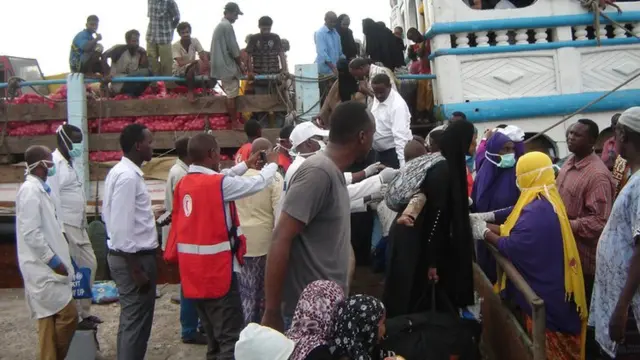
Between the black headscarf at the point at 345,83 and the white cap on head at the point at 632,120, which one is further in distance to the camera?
the black headscarf at the point at 345,83

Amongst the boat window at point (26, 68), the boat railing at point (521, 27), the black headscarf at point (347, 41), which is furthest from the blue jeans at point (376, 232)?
the boat window at point (26, 68)

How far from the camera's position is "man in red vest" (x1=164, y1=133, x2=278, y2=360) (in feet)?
14.9

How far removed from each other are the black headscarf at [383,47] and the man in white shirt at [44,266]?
18.2ft

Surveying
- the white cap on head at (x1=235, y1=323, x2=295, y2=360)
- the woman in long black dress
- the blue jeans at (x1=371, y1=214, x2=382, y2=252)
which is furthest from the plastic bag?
the white cap on head at (x1=235, y1=323, x2=295, y2=360)

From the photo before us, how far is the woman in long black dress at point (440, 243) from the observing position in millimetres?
4008

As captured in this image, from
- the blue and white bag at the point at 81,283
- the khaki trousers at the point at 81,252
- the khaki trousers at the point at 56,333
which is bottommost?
the khaki trousers at the point at 56,333

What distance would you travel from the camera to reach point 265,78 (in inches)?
359

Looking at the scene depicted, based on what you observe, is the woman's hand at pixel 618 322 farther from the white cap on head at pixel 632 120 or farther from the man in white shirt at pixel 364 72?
the man in white shirt at pixel 364 72

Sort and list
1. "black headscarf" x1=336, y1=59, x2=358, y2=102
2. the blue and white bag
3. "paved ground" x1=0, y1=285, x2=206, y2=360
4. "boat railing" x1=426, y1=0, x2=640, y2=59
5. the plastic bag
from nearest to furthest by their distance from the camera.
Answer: the blue and white bag
"paved ground" x1=0, y1=285, x2=206, y2=360
the plastic bag
"black headscarf" x1=336, y1=59, x2=358, y2=102
"boat railing" x1=426, y1=0, x2=640, y2=59

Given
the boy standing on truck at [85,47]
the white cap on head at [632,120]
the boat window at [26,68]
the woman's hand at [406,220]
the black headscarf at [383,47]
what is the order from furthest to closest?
the boat window at [26,68] → the boy standing on truck at [85,47] → the black headscarf at [383,47] → the woman's hand at [406,220] → the white cap on head at [632,120]

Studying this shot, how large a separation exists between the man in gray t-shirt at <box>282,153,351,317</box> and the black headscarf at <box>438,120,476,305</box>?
3.16ft

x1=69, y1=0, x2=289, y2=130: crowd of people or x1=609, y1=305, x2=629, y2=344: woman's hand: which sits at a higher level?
x1=69, y1=0, x2=289, y2=130: crowd of people

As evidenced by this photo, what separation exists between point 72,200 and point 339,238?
12.2ft

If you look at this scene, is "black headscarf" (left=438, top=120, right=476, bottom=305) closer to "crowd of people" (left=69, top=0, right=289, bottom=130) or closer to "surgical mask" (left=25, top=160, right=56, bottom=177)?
"surgical mask" (left=25, top=160, right=56, bottom=177)
